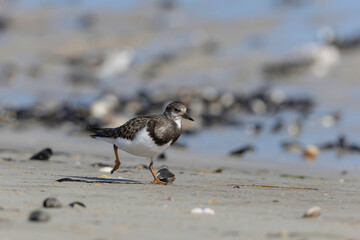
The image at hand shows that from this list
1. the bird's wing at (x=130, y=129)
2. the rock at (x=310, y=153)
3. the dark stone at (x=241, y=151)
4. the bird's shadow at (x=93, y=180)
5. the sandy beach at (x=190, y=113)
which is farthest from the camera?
the dark stone at (x=241, y=151)

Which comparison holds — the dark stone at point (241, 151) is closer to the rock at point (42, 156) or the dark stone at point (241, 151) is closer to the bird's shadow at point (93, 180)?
the rock at point (42, 156)

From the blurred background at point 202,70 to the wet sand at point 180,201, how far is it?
2.46 metres

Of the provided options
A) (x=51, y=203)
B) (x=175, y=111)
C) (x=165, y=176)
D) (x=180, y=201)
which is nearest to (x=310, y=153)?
(x=175, y=111)

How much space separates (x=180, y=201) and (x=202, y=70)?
14.8 metres

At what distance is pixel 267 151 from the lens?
10.0m

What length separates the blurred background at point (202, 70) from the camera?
38.5ft

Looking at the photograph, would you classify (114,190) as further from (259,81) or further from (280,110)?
(259,81)

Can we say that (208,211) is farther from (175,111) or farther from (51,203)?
(175,111)

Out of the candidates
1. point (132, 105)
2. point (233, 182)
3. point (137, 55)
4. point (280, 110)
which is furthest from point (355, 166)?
point (137, 55)

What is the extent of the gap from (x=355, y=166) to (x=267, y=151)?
1.72 m

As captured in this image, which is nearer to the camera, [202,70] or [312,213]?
[312,213]

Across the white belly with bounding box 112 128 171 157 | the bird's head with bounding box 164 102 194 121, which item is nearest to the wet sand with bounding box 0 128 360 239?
the white belly with bounding box 112 128 171 157

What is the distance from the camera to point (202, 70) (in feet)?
63.5

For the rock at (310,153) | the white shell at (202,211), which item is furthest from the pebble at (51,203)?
the rock at (310,153)
